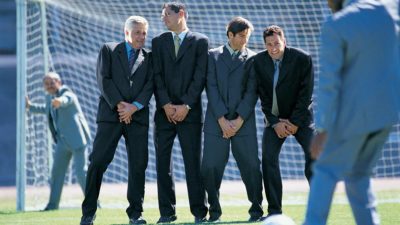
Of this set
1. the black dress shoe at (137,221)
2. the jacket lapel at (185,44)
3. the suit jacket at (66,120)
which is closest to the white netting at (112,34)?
the suit jacket at (66,120)

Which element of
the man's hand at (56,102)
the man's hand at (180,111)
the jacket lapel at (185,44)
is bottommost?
the man's hand at (56,102)

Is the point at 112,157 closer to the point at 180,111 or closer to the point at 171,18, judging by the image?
the point at 180,111

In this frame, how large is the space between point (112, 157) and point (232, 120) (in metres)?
1.13

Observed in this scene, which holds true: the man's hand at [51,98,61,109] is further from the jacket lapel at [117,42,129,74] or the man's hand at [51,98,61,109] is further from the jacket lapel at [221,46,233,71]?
the jacket lapel at [221,46,233,71]

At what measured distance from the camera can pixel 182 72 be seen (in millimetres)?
8812

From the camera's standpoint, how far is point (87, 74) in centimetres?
1786

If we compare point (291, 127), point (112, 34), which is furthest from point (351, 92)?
point (112, 34)

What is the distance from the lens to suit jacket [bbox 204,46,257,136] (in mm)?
8797

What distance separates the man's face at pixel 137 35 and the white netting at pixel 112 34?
14.3 feet

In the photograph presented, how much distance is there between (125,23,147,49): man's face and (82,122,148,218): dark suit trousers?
72 cm

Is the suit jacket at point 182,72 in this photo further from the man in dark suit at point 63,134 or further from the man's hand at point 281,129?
the man in dark suit at point 63,134

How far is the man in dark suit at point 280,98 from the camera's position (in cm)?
872

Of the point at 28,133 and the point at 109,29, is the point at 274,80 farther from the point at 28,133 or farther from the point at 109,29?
the point at 109,29

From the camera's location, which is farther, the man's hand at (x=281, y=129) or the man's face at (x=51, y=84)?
the man's face at (x=51, y=84)
